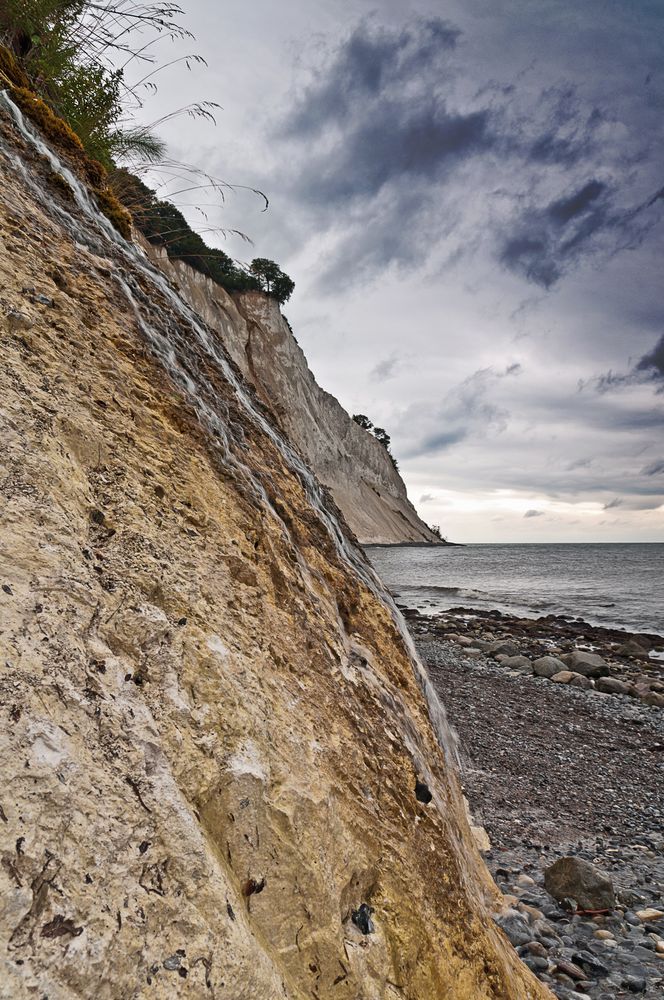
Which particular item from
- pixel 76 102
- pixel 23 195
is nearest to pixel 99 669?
pixel 23 195

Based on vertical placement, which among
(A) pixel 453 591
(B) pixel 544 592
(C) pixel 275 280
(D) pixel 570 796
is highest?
(C) pixel 275 280

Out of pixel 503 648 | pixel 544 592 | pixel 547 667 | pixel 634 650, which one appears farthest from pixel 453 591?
pixel 547 667

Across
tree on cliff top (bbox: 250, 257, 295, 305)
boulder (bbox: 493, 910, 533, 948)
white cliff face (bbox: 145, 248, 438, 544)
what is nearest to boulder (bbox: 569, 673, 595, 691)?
boulder (bbox: 493, 910, 533, 948)

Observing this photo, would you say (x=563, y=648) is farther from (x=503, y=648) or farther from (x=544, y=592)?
(x=544, y=592)

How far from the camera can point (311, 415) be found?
48.1 metres

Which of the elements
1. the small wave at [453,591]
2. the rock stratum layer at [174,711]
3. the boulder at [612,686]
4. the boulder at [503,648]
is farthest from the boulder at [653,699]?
the small wave at [453,591]

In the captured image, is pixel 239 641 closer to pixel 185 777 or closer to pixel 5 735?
pixel 185 777

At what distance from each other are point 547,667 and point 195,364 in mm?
11934

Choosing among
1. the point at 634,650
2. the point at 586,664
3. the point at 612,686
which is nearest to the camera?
the point at 612,686

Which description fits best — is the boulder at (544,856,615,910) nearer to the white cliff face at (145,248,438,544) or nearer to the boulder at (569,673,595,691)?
the boulder at (569,673,595,691)

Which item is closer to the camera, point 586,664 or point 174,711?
point 174,711

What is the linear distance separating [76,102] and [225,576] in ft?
13.0

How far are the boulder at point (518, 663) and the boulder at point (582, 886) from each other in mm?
8893

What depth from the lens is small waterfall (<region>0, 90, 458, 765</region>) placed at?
2346 millimetres
